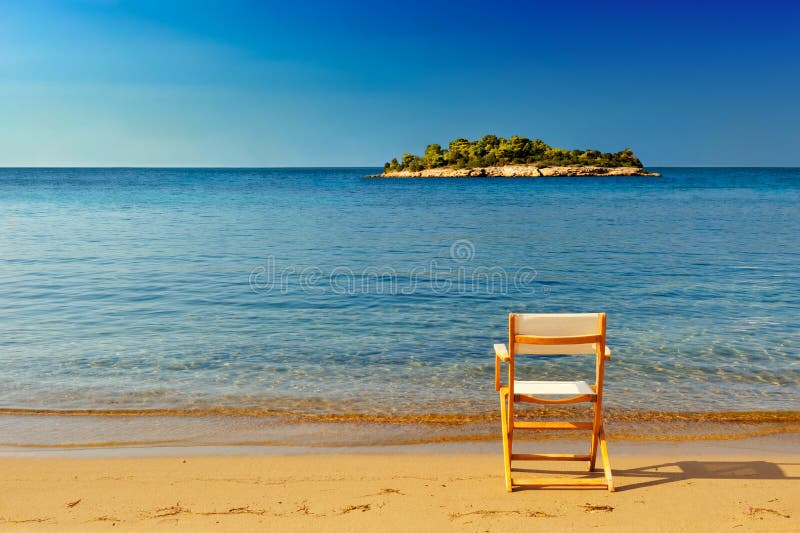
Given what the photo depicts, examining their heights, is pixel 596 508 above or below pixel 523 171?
below

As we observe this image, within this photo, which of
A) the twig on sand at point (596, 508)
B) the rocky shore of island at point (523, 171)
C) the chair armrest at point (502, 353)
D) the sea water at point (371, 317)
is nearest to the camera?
the twig on sand at point (596, 508)

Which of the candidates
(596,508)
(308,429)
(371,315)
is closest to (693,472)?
(596,508)

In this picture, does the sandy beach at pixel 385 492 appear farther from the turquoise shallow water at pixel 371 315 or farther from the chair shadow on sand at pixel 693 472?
the turquoise shallow water at pixel 371 315

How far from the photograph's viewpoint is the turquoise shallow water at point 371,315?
769 centimetres

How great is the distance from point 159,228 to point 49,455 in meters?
23.1

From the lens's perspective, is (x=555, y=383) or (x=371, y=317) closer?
(x=555, y=383)

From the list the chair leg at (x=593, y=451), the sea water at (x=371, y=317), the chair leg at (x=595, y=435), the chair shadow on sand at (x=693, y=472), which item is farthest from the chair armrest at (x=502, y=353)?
the sea water at (x=371, y=317)

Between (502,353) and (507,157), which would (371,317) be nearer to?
(502,353)

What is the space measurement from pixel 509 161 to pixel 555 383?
127837 millimetres

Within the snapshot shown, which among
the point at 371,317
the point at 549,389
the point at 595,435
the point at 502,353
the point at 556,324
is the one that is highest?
the point at 556,324

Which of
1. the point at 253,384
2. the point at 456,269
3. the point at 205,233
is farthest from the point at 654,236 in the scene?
the point at 253,384

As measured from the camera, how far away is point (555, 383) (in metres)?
5.12

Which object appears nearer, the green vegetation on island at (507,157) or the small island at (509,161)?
the small island at (509,161)

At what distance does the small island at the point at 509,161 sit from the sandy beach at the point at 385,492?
11707cm
